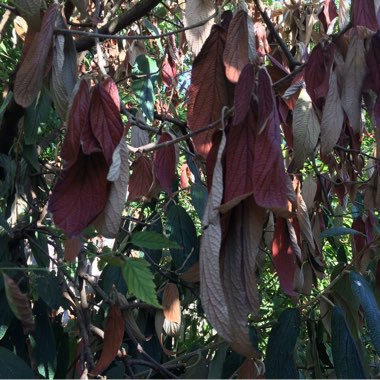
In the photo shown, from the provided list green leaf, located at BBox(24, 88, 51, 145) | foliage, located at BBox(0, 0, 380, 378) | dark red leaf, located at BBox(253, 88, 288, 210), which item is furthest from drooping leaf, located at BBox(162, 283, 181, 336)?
dark red leaf, located at BBox(253, 88, 288, 210)

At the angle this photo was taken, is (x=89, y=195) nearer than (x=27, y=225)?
Yes

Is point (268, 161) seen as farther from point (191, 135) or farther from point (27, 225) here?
point (27, 225)

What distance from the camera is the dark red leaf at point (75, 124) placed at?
0.56 metres

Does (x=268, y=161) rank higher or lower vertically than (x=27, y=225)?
lower

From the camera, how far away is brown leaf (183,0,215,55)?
762 millimetres

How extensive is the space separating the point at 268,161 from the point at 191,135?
0.16 meters

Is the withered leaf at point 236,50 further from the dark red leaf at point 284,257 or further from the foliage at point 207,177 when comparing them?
the dark red leaf at point 284,257

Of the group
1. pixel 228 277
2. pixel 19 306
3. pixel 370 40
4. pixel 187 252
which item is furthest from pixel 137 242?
pixel 187 252

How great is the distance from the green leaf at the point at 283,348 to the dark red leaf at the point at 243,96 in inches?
24.4

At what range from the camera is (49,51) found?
0.71 m

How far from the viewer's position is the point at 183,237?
1309mm

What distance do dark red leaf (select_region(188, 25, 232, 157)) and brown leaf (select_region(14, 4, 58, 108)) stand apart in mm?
169

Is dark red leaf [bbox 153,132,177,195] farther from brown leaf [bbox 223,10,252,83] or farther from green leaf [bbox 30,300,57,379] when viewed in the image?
green leaf [bbox 30,300,57,379]

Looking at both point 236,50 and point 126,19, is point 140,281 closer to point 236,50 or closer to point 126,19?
point 236,50
